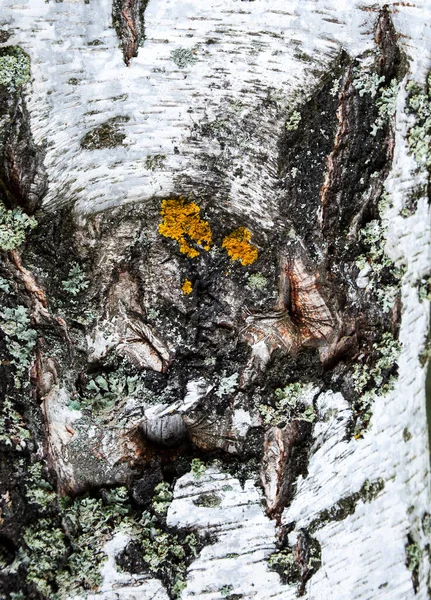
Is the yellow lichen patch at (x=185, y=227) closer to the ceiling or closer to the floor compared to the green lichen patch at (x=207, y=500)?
closer to the ceiling

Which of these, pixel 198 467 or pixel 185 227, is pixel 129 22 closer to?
pixel 185 227

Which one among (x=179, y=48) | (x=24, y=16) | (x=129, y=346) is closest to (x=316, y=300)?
(x=129, y=346)

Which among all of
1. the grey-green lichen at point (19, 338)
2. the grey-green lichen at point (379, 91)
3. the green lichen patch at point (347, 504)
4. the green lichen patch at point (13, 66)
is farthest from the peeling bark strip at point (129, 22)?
the green lichen patch at point (347, 504)

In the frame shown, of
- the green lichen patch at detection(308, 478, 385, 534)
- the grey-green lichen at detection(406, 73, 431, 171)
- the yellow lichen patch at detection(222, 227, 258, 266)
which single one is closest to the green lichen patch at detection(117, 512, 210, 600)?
the green lichen patch at detection(308, 478, 385, 534)

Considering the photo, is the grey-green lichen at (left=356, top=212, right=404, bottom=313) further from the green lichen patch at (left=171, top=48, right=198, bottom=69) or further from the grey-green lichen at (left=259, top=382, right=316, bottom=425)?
the green lichen patch at (left=171, top=48, right=198, bottom=69)

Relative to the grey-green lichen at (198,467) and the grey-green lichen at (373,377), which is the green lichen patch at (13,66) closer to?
the grey-green lichen at (198,467)

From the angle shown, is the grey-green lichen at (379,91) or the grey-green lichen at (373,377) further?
the grey-green lichen at (373,377)

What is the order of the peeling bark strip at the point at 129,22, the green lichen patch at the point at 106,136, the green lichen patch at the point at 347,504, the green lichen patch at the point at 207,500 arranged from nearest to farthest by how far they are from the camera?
1. the peeling bark strip at the point at 129,22
2. the green lichen patch at the point at 106,136
3. the green lichen patch at the point at 207,500
4. the green lichen patch at the point at 347,504
